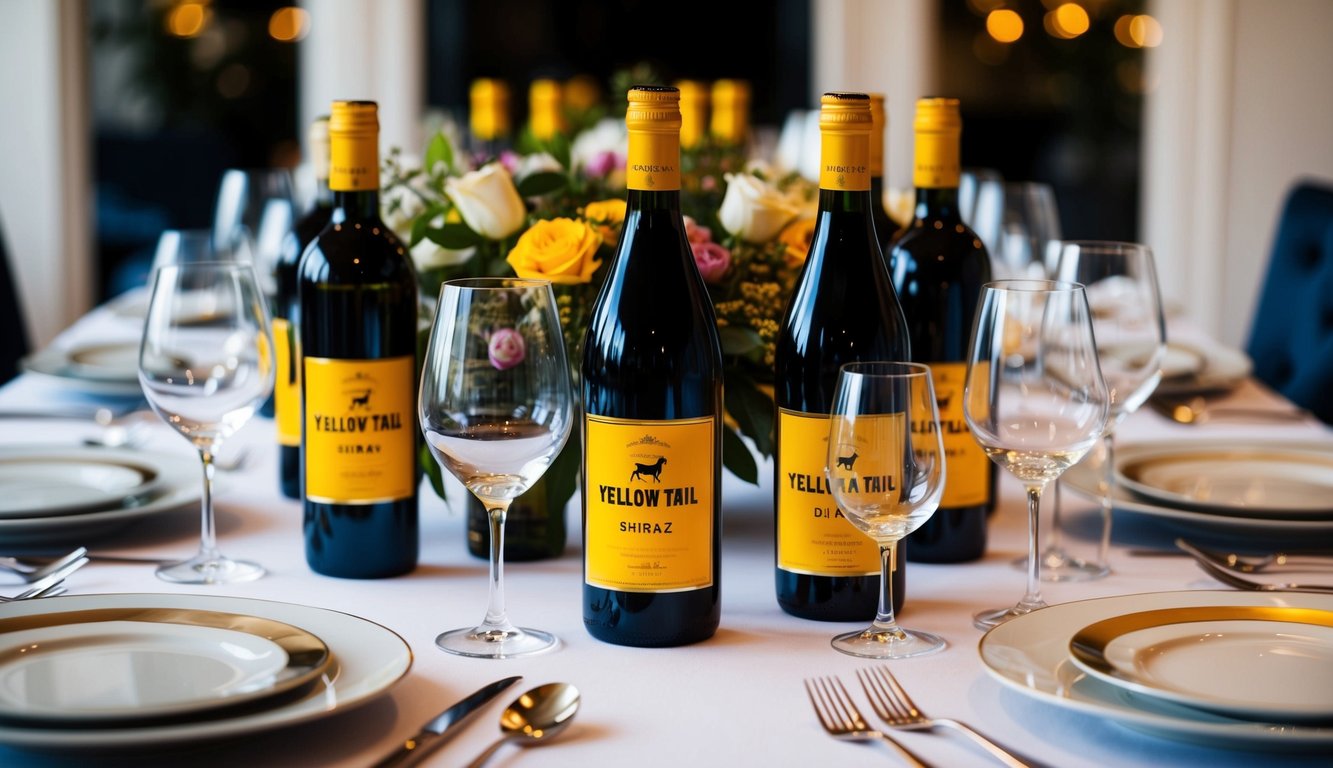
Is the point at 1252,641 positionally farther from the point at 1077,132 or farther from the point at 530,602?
the point at 1077,132

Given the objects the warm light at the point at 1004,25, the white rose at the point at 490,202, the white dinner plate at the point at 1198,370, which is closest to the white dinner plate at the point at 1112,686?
the white rose at the point at 490,202

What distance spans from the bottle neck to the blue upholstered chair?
1.36 m

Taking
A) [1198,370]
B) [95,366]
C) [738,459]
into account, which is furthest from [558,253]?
[1198,370]

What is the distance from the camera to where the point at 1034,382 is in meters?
1.03

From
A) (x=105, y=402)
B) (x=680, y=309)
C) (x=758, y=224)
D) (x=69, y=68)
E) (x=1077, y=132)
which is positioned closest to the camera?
(x=680, y=309)

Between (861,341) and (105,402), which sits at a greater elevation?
(861,341)

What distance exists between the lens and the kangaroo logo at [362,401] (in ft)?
3.65

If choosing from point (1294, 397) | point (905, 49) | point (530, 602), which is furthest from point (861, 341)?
point (905, 49)

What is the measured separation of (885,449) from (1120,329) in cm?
43

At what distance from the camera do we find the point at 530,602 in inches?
43.6

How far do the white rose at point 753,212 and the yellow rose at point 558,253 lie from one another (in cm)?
14

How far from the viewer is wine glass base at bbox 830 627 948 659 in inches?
38.4

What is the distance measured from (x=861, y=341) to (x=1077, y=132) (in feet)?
12.4

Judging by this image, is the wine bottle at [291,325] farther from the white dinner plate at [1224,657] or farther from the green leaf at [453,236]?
the white dinner plate at [1224,657]
